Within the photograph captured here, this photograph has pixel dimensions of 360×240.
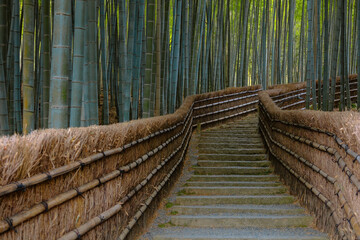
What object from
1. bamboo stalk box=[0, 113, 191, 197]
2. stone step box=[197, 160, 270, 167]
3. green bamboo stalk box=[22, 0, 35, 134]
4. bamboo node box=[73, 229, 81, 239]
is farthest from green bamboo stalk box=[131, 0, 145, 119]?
bamboo node box=[73, 229, 81, 239]

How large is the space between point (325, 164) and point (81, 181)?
200cm

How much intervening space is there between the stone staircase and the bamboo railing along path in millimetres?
212

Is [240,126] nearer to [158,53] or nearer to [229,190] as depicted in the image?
[158,53]

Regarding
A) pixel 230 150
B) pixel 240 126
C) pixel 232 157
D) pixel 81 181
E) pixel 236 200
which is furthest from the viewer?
pixel 240 126

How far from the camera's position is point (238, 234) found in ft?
11.3

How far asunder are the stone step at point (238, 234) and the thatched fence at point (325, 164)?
0.50 feet

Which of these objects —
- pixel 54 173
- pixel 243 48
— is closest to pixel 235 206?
pixel 54 173

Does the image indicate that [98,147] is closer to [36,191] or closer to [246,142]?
[36,191]

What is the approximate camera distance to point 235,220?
3.73 m

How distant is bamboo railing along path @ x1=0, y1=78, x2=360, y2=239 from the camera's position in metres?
1.65

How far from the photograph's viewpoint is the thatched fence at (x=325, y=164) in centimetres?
248

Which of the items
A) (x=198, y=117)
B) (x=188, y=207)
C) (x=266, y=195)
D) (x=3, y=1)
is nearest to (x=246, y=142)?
(x=198, y=117)

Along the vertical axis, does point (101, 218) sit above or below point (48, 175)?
below

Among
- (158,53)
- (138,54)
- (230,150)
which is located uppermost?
(158,53)
